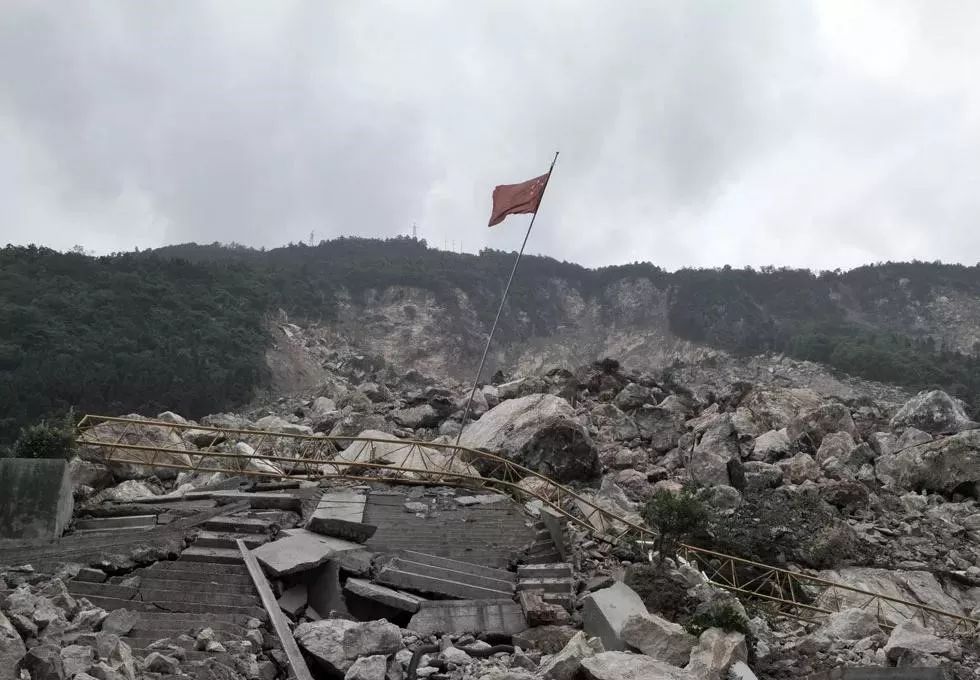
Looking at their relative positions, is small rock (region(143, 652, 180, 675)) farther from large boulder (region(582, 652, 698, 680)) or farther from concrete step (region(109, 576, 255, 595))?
large boulder (region(582, 652, 698, 680))

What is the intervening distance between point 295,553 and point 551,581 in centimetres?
238

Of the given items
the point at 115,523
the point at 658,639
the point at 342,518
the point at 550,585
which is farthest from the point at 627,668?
the point at 115,523

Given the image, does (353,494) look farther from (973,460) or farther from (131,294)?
(131,294)

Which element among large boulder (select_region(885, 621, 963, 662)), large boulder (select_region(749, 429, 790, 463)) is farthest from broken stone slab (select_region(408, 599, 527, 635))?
large boulder (select_region(749, 429, 790, 463))

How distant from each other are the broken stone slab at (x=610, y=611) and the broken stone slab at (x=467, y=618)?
56 cm

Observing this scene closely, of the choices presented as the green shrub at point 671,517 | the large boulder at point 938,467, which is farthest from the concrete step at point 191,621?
the large boulder at point 938,467

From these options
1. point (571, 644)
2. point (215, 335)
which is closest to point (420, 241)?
point (215, 335)

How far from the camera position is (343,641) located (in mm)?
5238

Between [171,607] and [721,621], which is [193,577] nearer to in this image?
[171,607]

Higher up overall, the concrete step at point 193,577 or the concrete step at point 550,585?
the concrete step at point 193,577

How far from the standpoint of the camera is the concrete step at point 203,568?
6.31m

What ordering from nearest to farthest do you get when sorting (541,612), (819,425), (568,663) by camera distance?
(568,663), (541,612), (819,425)

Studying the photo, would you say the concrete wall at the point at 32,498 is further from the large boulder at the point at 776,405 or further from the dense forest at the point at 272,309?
the dense forest at the point at 272,309

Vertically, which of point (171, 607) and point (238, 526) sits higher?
point (238, 526)
